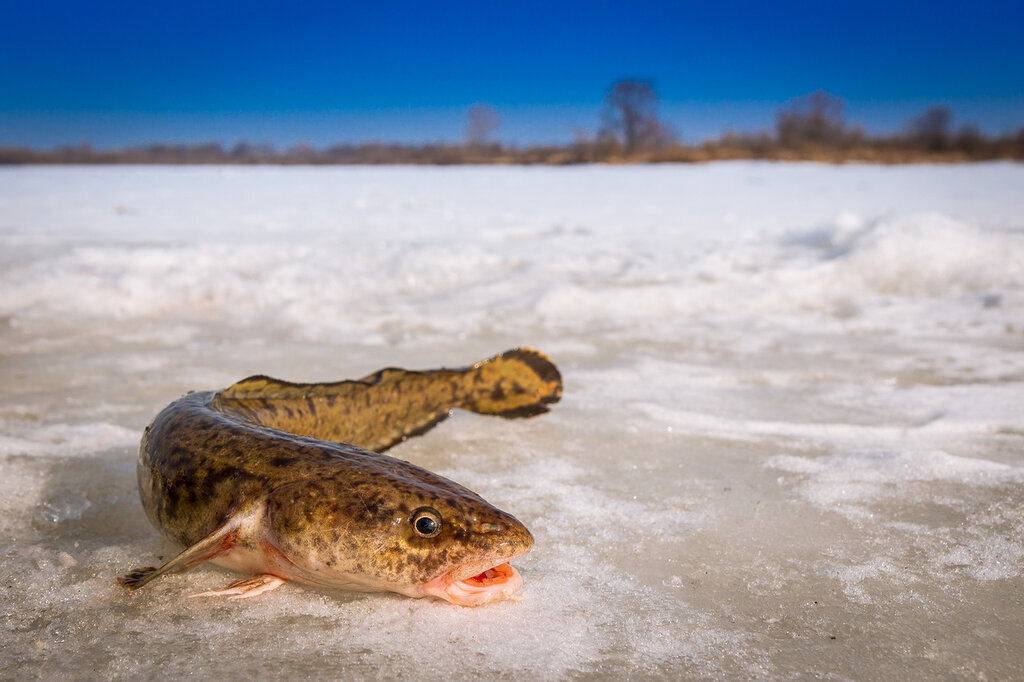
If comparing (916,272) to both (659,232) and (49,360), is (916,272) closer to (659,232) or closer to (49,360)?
(659,232)

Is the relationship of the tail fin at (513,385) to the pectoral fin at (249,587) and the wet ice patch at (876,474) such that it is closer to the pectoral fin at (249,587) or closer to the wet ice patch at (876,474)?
the wet ice patch at (876,474)

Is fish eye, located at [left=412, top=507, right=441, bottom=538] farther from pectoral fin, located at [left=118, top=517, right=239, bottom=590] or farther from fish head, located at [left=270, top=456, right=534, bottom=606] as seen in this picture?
pectoral fin, located at [left=118, top=517, right=239, bottom=590]

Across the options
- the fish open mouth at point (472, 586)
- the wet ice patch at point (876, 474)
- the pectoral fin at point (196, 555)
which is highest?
the pectoral fin at point (196, 555)

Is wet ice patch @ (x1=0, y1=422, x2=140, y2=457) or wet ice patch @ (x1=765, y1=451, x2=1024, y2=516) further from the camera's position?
wet ice patch @ (x1=0, y1=422, x2=140, y2=457)

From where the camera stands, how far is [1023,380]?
3.64 metres

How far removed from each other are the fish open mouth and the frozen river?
3cm

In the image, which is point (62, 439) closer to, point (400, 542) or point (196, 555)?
point (196, 555)

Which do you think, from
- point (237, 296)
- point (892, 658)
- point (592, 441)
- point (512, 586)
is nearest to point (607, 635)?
point (512, 586)

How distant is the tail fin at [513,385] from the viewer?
9.77 ft

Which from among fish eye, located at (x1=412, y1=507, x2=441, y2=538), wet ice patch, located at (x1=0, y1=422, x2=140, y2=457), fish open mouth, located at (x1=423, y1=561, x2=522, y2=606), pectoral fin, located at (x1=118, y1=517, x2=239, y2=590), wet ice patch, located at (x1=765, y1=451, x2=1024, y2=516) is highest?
fish eye, located at (x1=412, y1=507, x2=441, y2=538)

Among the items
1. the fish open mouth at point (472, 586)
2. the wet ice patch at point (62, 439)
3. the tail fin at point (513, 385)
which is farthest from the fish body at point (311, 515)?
the tail fin at point (513, 385)

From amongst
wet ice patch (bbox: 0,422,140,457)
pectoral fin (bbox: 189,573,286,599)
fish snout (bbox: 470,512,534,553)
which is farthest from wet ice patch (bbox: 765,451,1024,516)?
wet ice patch (bbox: 0,422,140,457)

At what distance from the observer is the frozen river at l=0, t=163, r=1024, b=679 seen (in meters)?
1.57

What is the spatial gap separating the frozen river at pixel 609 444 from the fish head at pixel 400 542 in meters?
0.06
